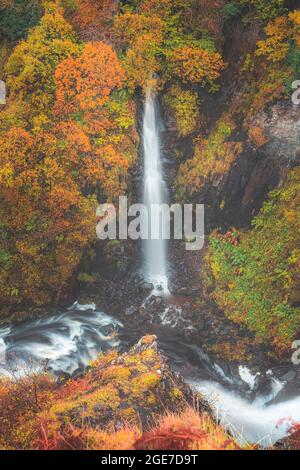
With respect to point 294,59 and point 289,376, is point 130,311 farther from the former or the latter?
point 294,59

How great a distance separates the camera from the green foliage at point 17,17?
13992mm

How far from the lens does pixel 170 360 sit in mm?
11539

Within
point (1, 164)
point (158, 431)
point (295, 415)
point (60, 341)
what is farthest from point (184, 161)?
point (158, 431)

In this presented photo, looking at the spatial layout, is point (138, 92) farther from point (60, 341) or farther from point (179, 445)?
point (179, 445)

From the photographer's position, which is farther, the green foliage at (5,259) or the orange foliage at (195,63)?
the orange foliage at (195,63)

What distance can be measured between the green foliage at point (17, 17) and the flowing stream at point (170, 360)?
9.20m

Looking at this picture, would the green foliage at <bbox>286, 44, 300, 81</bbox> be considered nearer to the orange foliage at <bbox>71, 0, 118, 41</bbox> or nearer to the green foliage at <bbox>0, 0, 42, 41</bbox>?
the orange foliage at <bbox>71, 0, 118, 41</bbox>

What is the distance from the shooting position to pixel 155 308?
13359mm

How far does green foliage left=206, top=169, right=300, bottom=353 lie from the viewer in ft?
38.9

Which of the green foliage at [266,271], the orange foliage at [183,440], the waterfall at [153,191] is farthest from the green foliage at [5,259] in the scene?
the orange foliage at [183,440]

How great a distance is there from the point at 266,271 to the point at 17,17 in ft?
38.0

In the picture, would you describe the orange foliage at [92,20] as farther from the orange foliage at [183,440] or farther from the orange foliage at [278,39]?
the orange foliage at [183,440]

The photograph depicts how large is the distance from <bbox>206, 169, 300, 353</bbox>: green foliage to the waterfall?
1808 mm

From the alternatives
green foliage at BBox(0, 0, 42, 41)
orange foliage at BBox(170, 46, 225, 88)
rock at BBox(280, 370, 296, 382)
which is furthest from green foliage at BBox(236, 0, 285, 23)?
rock at BBox(280, 370, 296, 382)
